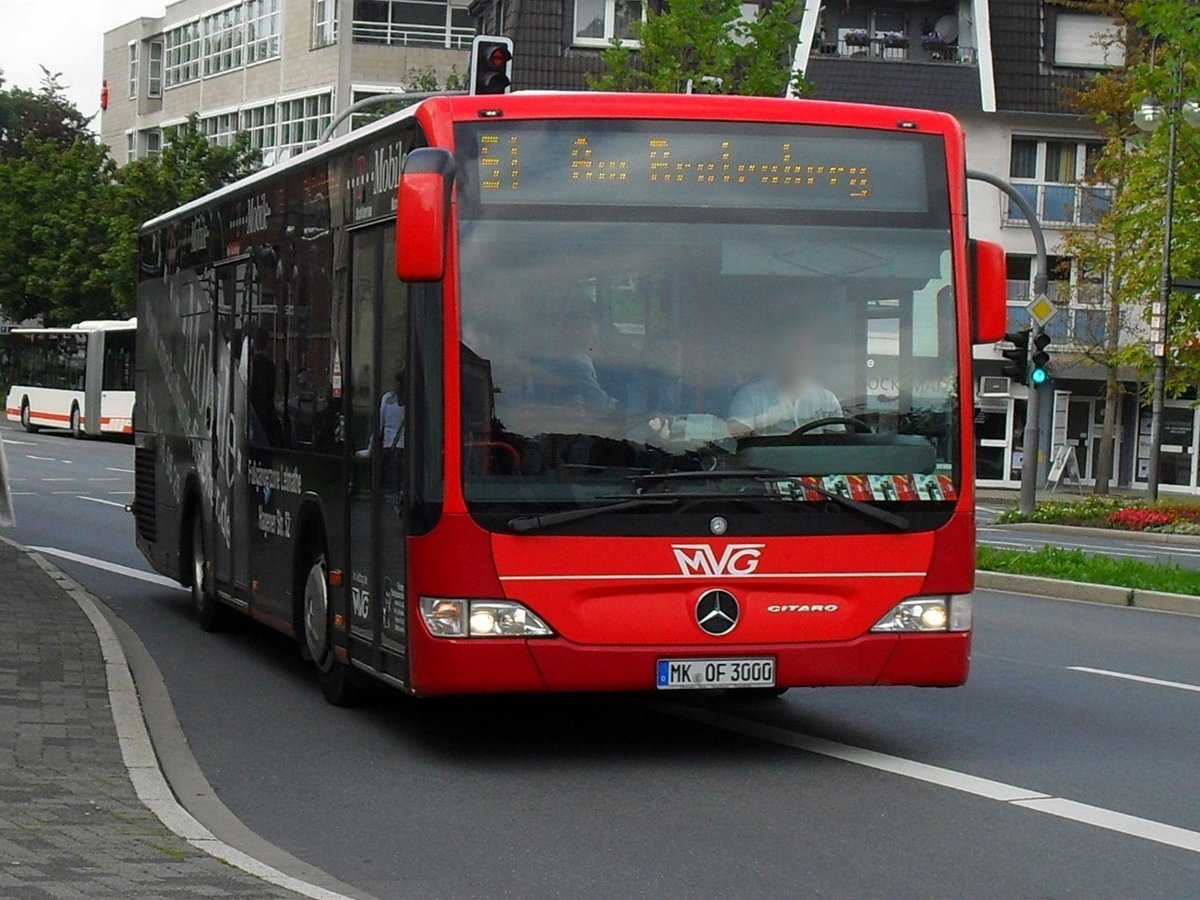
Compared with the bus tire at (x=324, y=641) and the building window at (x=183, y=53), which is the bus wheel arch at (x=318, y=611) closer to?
the bus tire at (x=324, y=641)

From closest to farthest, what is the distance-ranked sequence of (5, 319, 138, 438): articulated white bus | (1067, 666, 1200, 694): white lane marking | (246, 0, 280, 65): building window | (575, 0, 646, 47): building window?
(1067, 666, 1200, 694): white lane marking → (575, 0, 646, 47): building window → (5, 319, 138, 438): articulated white bus → (246, 0, 280, 65): building window

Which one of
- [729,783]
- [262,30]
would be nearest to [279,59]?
[262,30]

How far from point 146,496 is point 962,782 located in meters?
10.0

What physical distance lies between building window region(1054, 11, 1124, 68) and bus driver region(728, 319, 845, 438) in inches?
1985

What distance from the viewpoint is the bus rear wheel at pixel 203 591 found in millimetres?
15391

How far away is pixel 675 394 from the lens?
378 inches

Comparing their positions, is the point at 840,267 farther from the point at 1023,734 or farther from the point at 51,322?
the point at 51,322

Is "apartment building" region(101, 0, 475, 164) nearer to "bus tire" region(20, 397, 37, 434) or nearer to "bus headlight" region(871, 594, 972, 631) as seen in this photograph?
"bus tire" region(20, 397, 37, 434)

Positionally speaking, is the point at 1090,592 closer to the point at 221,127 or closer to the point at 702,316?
the point at 702,316

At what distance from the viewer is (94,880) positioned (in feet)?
21.7

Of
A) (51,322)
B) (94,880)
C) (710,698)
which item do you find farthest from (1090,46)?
(94,880)

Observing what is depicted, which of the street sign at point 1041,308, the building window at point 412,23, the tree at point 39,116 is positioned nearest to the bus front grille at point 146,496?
the street sign at point 1041,308

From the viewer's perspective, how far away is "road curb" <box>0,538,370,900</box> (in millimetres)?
6870

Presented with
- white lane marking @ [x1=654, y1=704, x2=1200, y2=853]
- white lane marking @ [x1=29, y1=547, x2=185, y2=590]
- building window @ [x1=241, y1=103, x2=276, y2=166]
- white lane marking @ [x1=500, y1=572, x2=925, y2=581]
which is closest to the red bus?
white lane marking @ [x1=500, y1=572, x2=925, y2=581]
